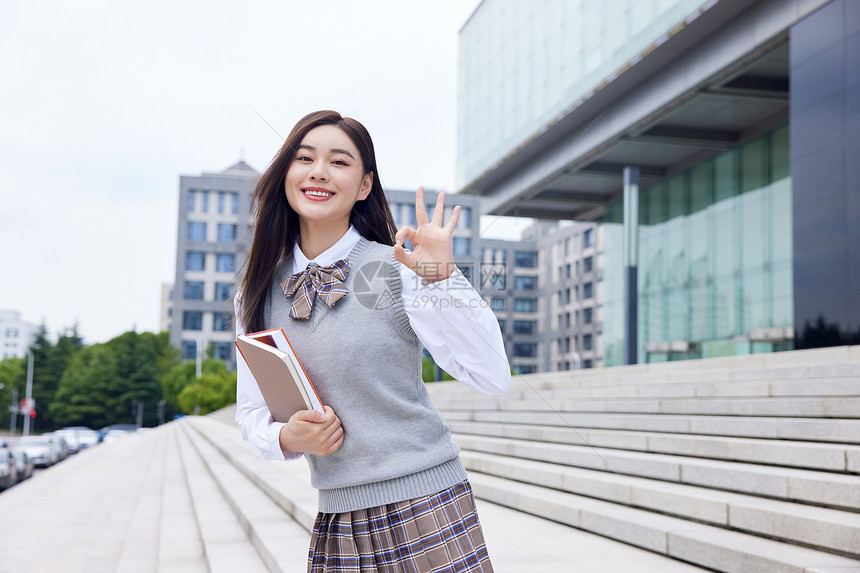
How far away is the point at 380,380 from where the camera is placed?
1.44 metres

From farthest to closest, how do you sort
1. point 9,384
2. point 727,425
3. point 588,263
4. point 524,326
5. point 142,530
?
point 9,384 < point 524,326 < point 588,263 < point 142,530 < point 727,425

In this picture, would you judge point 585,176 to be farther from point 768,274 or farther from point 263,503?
point 263,503

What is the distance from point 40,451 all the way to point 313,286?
87.0 feet

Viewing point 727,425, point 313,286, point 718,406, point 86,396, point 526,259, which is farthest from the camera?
point 86,396

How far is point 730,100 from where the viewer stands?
14.6m

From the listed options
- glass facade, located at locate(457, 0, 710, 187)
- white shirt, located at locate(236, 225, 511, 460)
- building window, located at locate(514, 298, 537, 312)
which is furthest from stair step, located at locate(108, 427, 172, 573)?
building window, located at locate(514, 298, 537, 312)

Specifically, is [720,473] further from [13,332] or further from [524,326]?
[13,332]

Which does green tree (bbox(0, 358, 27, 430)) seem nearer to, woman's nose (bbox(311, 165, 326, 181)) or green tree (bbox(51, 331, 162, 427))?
green tree (bbox(51, 331, 162, 427))

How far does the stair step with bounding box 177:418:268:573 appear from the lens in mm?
4902

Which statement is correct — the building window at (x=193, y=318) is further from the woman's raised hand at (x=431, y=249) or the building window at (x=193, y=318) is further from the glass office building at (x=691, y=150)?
the woman's raised hand at (x=431, y=249)

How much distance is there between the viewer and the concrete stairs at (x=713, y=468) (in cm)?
328

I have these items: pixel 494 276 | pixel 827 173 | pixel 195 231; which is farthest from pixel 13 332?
pixel 494 276

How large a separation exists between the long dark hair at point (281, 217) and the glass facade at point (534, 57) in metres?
12.3

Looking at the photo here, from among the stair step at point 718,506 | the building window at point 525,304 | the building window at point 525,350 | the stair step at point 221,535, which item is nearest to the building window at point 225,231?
the building window at point 525,304
